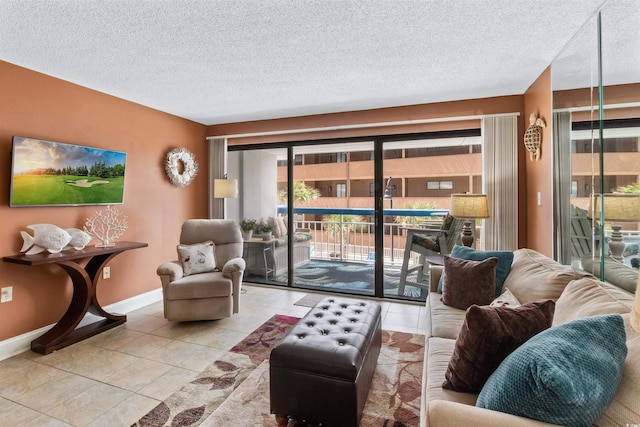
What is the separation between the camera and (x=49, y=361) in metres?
2.49

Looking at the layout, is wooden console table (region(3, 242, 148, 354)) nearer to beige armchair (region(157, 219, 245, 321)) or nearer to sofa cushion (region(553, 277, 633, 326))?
beige armchair (region(157, 219, 245, 321))

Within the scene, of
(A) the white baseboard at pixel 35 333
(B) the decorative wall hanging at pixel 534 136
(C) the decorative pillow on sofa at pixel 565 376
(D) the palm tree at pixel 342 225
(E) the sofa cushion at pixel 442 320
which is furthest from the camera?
(D) the palm tree at pixel 342 225

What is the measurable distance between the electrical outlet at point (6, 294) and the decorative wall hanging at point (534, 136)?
483 centimetres

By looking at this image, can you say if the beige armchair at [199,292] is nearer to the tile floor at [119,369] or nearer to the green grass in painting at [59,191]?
the tile floor at [119,369]

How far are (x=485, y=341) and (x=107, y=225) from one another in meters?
3.67

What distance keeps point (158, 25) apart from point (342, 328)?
7.68 feet

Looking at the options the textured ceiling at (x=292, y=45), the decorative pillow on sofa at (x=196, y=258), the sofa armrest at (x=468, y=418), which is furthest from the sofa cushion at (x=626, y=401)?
the decorative pillow on sofa at (x=196, y=258)

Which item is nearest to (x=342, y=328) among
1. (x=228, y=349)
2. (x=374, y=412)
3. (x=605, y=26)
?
(x=374, y=412)

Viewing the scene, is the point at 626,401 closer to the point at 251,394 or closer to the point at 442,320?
the point at 442,320

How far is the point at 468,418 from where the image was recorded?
94 centimetres

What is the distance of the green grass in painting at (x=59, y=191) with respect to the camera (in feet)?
8.68

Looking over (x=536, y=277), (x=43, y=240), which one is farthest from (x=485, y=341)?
(x=43, y=240)

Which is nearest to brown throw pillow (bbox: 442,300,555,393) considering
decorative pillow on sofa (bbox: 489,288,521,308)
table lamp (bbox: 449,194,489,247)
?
decorative pillow on sofa (bbox: 489,288,521,308)

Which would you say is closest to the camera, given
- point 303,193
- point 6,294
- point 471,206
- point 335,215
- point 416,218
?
point 6,294
